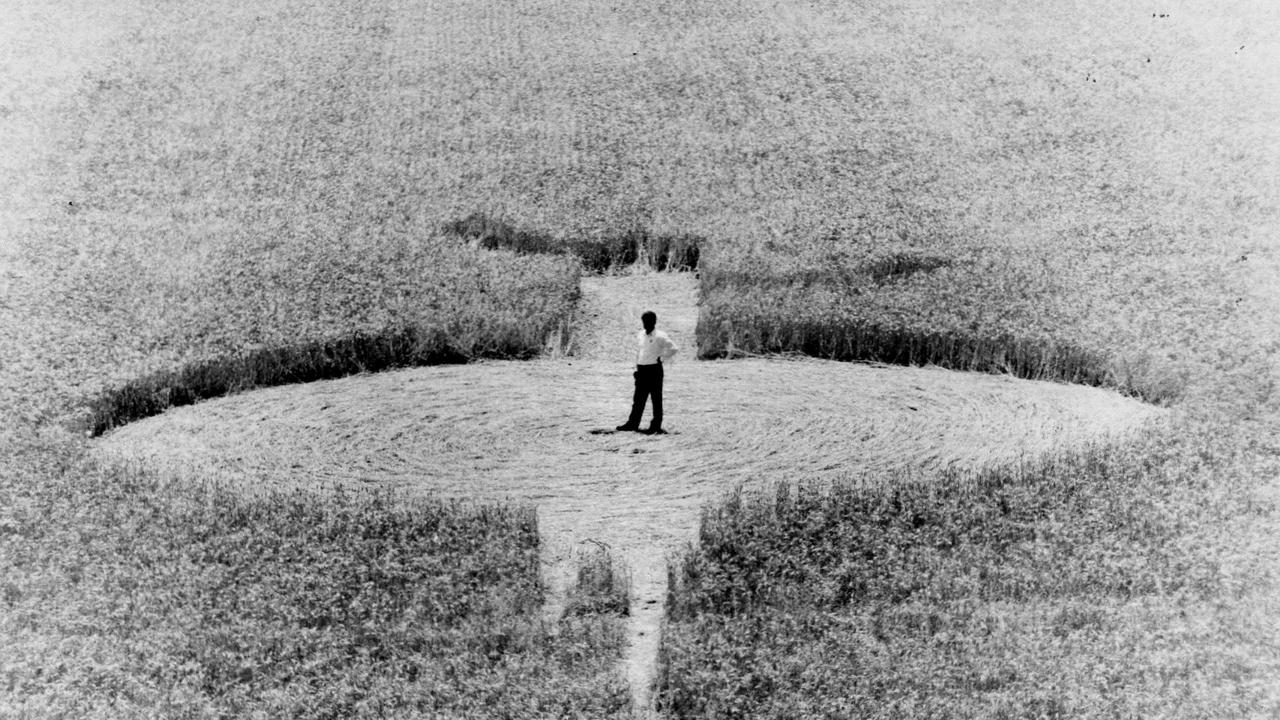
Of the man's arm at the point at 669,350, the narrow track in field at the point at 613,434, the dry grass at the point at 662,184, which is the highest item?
the dry grass at the point at 662,184

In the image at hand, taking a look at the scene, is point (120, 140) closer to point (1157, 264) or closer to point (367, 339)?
point (367, 339)

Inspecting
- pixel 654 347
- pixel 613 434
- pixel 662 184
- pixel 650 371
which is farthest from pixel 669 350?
pixel 662 184

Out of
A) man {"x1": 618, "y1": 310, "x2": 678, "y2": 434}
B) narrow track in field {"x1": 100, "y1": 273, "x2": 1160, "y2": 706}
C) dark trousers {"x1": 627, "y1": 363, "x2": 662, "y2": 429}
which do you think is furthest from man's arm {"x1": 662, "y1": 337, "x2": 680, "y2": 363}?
narrow track in field {"x1": 100, "y1": 273, "x2": 1160, "y2": 706}

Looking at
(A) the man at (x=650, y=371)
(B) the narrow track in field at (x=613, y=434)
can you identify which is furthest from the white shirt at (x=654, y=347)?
(B) the narrow track in field at (x=613, y=434)

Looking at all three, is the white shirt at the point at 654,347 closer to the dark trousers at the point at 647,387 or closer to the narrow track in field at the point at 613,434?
the dark trousers at the point at 647,387

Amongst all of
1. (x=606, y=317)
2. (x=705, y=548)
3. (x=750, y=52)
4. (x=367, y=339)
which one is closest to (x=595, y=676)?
(x=705, y=548)
